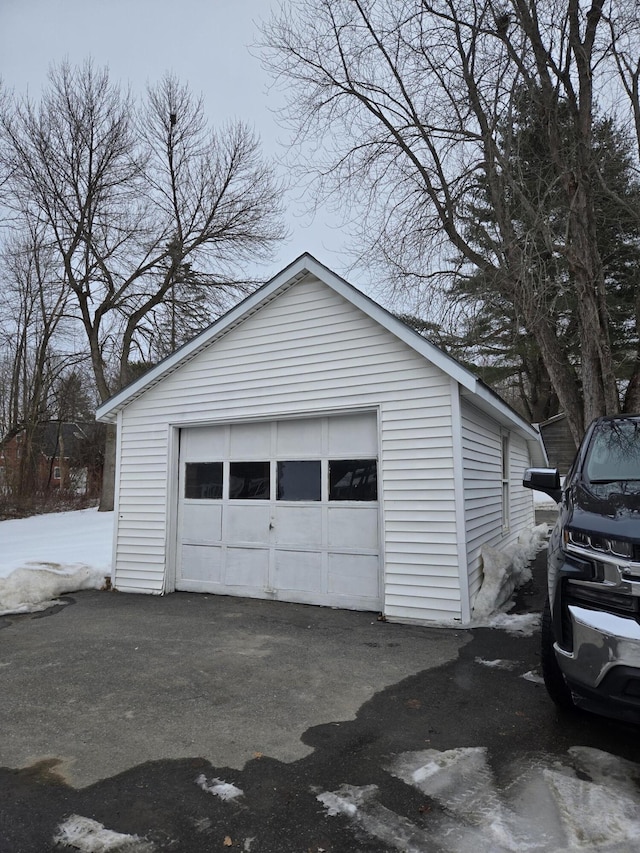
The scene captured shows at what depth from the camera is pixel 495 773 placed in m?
3.07

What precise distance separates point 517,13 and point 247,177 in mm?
13144

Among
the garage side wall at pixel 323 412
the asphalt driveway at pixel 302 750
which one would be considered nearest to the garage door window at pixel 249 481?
the garage side wall at pixel 323 412

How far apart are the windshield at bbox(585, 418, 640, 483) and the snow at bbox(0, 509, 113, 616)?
6.95m

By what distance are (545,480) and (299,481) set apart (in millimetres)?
3948

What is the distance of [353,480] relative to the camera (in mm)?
7184

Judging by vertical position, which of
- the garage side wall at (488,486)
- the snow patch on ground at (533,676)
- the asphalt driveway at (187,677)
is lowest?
the asphalt driveway at (187,677)

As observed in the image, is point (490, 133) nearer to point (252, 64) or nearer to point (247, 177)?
point (252, 64)

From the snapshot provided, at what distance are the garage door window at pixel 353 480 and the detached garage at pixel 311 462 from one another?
19mm

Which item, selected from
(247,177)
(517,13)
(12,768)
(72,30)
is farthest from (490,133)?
(247,177)

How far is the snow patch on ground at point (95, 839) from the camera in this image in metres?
2.46

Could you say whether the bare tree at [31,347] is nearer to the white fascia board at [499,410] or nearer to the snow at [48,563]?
the snow at [48,563]

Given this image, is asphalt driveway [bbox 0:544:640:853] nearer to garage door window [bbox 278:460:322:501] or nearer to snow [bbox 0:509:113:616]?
snow [bbox 0:509:113:616]

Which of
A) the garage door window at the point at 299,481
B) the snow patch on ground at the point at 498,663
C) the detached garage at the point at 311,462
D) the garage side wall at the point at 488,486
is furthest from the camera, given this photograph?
the garage door window at the point at 299,481

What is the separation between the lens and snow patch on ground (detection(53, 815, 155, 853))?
2457 mm
